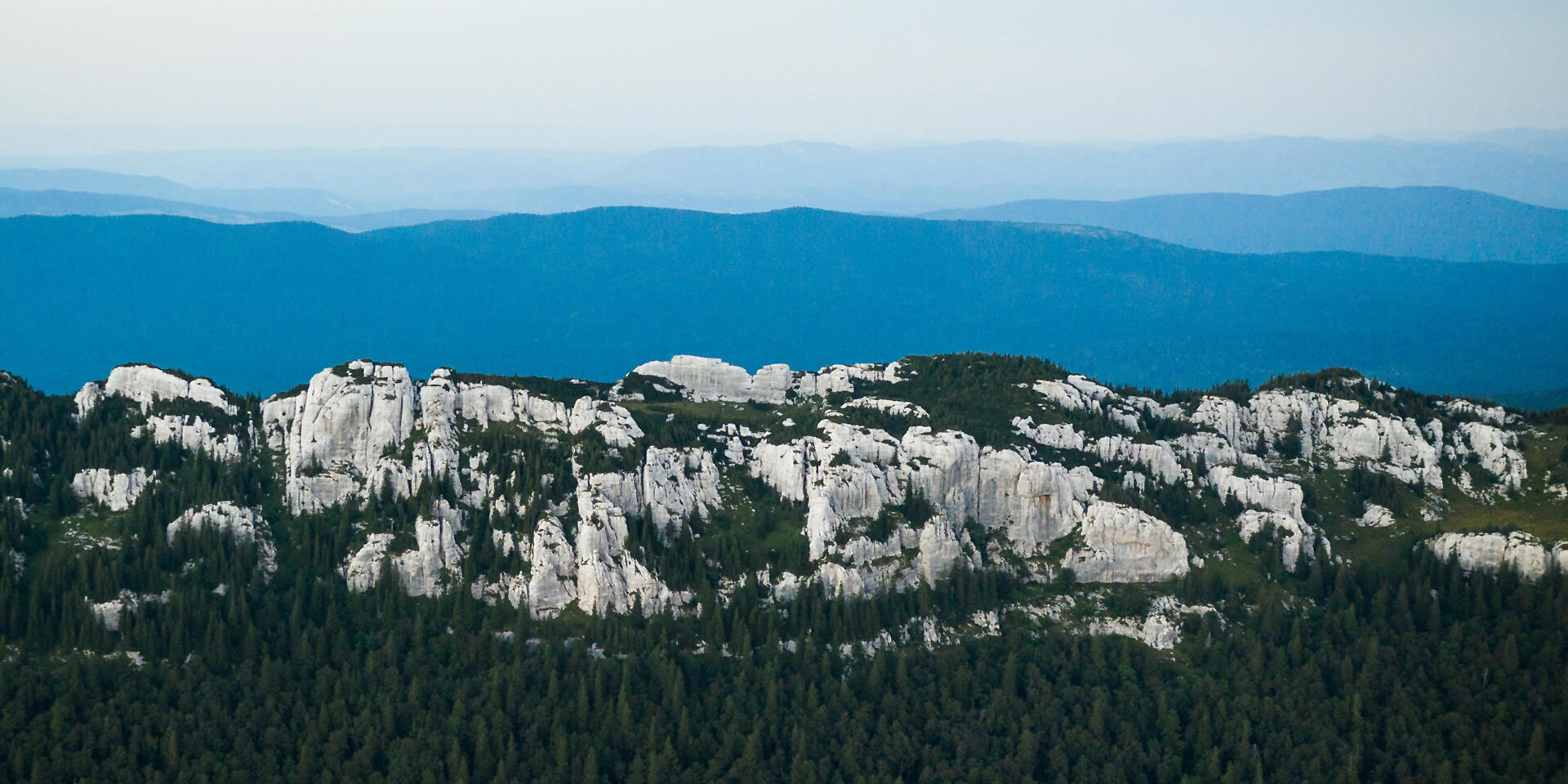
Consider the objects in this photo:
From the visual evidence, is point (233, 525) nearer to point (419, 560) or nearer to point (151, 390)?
point (419, 560)

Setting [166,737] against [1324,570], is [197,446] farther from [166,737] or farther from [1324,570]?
[1324,570]

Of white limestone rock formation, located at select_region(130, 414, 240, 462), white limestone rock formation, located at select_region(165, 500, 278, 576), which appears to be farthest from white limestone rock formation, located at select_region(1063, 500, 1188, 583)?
white limestone rock formation, located at select_region(130, 414, 240, 462)

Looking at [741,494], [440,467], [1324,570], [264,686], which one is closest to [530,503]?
[440,467]

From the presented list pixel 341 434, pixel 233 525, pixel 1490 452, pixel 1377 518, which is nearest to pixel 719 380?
pixel 341 434

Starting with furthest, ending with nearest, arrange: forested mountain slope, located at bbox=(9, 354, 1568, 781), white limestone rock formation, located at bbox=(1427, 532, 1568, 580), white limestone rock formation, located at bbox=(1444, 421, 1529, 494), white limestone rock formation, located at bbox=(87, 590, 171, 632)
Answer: white limestone rock formation, located at bbox=(1444, 421, 1529, 494), white limestone rock formation, located at bbox=(1427, 532, 1568, 580), white limestone rock formation, located at bbox=(87, 590, 171, 632), forested mountain slope, located at bbox=(9, 354, 1568, 781)

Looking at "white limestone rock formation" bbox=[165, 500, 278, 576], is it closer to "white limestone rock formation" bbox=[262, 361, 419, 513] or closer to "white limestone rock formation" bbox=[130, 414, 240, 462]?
"white limestone rock formation" bbox=[262, 361, 419, 513]

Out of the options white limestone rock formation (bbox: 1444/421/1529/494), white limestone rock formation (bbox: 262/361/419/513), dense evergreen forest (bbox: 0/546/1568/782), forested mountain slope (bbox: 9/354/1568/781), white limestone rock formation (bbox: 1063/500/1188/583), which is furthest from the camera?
white limestone rock formation (bbox: 1444/421/1529/494)
